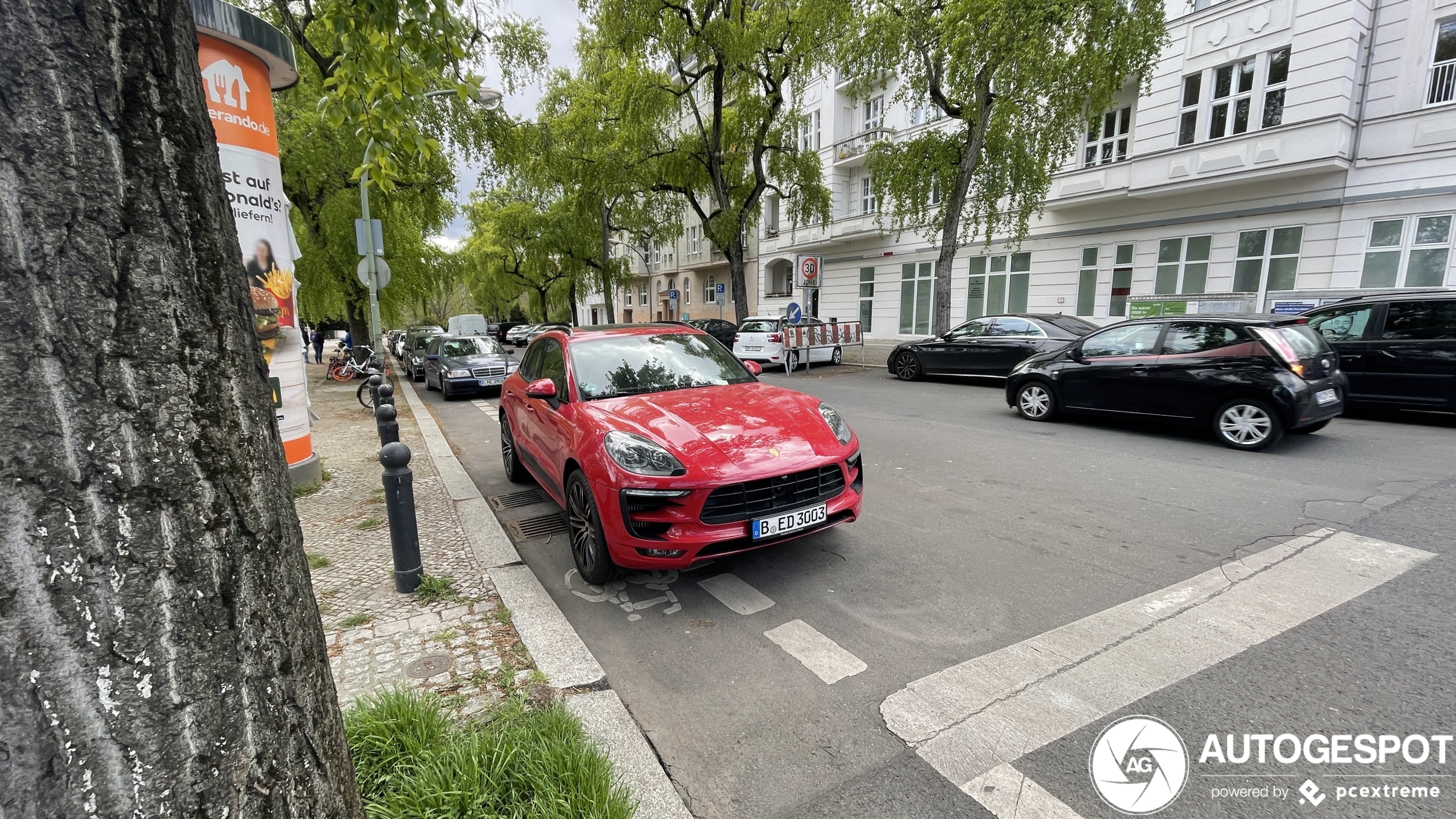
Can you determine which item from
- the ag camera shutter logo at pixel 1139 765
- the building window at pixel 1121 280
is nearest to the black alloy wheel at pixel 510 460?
the ag camera shutter logo at pixel 1139 765

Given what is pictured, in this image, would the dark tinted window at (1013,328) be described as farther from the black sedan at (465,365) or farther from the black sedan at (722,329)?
the black sedan at (465,365)

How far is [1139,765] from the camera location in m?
2.44

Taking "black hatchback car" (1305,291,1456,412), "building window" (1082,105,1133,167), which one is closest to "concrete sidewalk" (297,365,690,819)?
"black hatchback car" (1305,291,1456,412)

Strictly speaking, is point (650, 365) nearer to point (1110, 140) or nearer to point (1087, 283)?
point (1087, 283)

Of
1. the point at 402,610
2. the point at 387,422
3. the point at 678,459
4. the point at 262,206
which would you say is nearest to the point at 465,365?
the point at 262,206

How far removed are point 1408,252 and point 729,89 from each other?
54.6 ft

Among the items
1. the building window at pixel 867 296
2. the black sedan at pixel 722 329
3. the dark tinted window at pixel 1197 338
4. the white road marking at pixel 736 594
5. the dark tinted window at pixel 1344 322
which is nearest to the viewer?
the white road marking at pixel 736 594

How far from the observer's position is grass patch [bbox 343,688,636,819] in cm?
208

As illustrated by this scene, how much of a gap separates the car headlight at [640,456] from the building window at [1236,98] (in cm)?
1886

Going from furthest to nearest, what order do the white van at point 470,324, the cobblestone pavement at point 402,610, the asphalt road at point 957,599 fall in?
1. the white van at point 470,324
2. the cobblestone pavement at point 402,610
3. the asphalt road at point 957,599

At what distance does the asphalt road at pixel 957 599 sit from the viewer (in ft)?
8.22

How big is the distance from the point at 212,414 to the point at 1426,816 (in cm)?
375

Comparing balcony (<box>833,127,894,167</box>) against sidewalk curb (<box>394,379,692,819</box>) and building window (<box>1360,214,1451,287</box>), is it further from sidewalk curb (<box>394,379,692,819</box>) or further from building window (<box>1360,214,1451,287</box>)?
sidewalk curb (<box>394,379,692,819</box>)

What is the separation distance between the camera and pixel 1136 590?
3.79 metres
